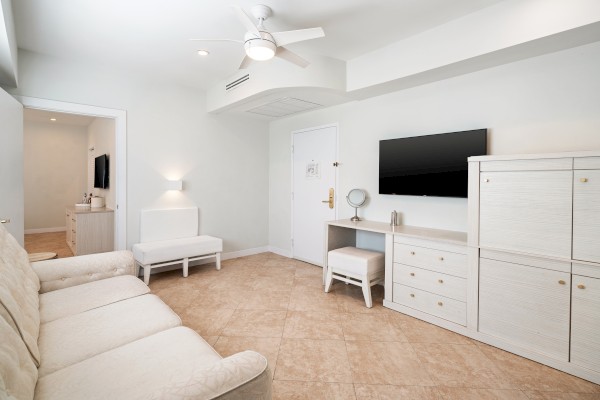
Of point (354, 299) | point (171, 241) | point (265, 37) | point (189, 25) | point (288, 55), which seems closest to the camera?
point (265, 37)

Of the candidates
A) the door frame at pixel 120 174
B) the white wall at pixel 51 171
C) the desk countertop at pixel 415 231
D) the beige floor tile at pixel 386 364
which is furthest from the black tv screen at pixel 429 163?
the white wall at pixel 51 171

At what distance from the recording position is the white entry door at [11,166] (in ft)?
7.91

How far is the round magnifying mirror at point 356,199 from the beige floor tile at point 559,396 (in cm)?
224

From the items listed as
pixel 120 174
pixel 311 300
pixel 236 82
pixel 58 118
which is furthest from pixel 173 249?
pixel 58 118

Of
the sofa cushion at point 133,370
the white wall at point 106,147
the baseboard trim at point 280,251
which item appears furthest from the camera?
the baseboard trim at point 280,251

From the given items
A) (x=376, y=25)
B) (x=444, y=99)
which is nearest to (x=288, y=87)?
(x=376, y=25)

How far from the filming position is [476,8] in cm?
230

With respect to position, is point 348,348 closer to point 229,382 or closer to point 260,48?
point 229,382

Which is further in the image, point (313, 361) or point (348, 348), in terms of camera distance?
point (348, 348)

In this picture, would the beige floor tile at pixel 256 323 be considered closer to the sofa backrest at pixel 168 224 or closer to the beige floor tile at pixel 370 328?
the beige floor tile at pixel 370 328

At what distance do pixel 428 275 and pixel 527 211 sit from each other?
0.96m

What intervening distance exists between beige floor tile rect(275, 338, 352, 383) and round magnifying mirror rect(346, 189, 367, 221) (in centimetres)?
177

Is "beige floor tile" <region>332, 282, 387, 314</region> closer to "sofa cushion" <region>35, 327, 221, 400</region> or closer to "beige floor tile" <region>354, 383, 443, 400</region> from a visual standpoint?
"beige floor tile" <region>354, 383, 443, 400</region>

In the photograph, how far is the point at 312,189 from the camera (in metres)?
4.50
